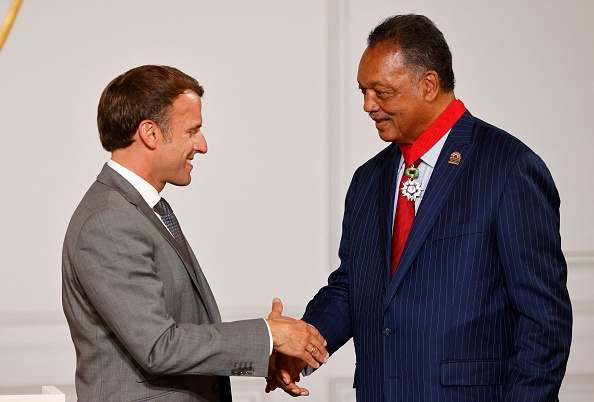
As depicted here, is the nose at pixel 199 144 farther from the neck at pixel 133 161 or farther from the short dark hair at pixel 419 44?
the short dark hair at pixel 419 44

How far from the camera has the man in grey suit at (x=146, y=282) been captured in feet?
6.87

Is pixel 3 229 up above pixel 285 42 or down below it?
below

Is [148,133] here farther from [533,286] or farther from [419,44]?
[533,286]

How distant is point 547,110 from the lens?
4230 mm

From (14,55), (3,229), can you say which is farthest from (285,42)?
(3,229)

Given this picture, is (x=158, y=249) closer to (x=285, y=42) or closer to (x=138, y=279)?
(x=138, y=279)

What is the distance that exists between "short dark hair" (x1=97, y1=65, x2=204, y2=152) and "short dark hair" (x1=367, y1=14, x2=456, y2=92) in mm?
563

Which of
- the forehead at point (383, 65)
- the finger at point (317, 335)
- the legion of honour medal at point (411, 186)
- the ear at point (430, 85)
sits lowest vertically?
the finger at point (317, 335)

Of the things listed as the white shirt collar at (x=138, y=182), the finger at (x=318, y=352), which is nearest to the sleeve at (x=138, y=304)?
the white shirt collar at (x=138, y=182)

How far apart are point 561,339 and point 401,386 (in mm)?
389

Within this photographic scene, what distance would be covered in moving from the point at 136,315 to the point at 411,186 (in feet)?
2.49

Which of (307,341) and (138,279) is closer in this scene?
(138,279)

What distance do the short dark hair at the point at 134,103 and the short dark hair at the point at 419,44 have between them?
56cm

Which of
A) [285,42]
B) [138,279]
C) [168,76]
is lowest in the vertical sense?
[138,279]
